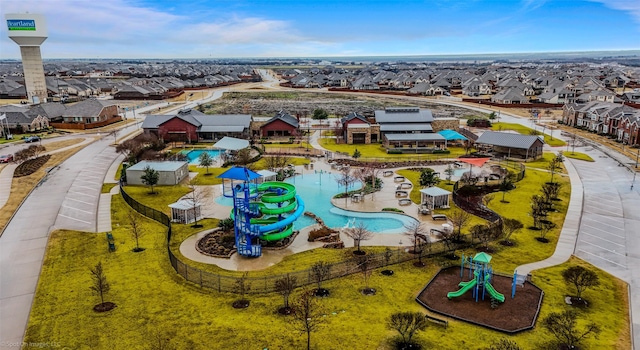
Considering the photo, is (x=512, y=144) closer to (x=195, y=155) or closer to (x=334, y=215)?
(x=334, y=215)

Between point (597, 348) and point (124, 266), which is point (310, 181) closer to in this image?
point (124, 266)

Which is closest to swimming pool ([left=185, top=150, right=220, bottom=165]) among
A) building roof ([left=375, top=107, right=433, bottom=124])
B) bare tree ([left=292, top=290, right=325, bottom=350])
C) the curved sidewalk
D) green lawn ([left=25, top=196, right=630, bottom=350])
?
building roof ([left=375, top=107, right=433, bottom=124])

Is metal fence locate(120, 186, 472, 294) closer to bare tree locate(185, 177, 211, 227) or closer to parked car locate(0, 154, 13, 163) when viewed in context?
bare tree locate(185, 177, 211, 227)

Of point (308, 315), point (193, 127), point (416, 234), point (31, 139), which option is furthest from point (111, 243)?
point (31, 139)

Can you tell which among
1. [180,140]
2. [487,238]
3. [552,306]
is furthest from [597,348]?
[180,140]

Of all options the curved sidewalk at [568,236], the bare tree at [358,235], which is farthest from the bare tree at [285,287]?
the curved sidewalk at [568,236]

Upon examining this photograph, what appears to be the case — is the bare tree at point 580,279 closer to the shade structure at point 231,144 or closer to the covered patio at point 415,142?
the covered patio at point 415,142
